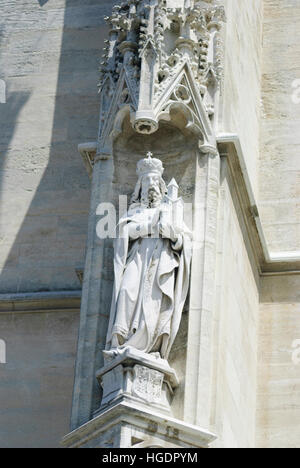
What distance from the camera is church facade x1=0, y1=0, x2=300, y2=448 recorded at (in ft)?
44.0

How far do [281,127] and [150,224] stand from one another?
10.2ft

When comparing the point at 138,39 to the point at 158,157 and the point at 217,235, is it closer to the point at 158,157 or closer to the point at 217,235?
the point at 158,157

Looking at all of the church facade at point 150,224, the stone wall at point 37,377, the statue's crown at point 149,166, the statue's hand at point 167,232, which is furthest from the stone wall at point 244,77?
the stone wall at point 37,377

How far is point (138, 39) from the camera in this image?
48.3ft

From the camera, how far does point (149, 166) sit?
14.3 metres

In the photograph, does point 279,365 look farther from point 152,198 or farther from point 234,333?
point 152,198

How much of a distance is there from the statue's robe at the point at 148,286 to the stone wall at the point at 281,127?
7.30 feet

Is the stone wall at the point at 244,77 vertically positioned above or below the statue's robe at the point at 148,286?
above

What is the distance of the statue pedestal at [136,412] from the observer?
12.8 metres

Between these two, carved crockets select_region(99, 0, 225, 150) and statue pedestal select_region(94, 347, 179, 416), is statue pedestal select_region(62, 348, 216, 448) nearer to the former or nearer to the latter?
Answer: statue pedestal select_region(94, 347, 179, 416)

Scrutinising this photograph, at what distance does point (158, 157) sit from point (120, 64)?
816 millimetres

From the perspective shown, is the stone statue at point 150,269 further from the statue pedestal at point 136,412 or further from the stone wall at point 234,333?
the stone wall at point 234,333

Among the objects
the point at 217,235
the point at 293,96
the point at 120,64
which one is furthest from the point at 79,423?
the point at 293,96

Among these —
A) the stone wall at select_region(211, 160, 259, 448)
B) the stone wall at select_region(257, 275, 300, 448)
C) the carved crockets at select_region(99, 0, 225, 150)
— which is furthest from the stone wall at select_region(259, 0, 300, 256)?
the carved crockets at select_region(99, 0, 225, 150)
